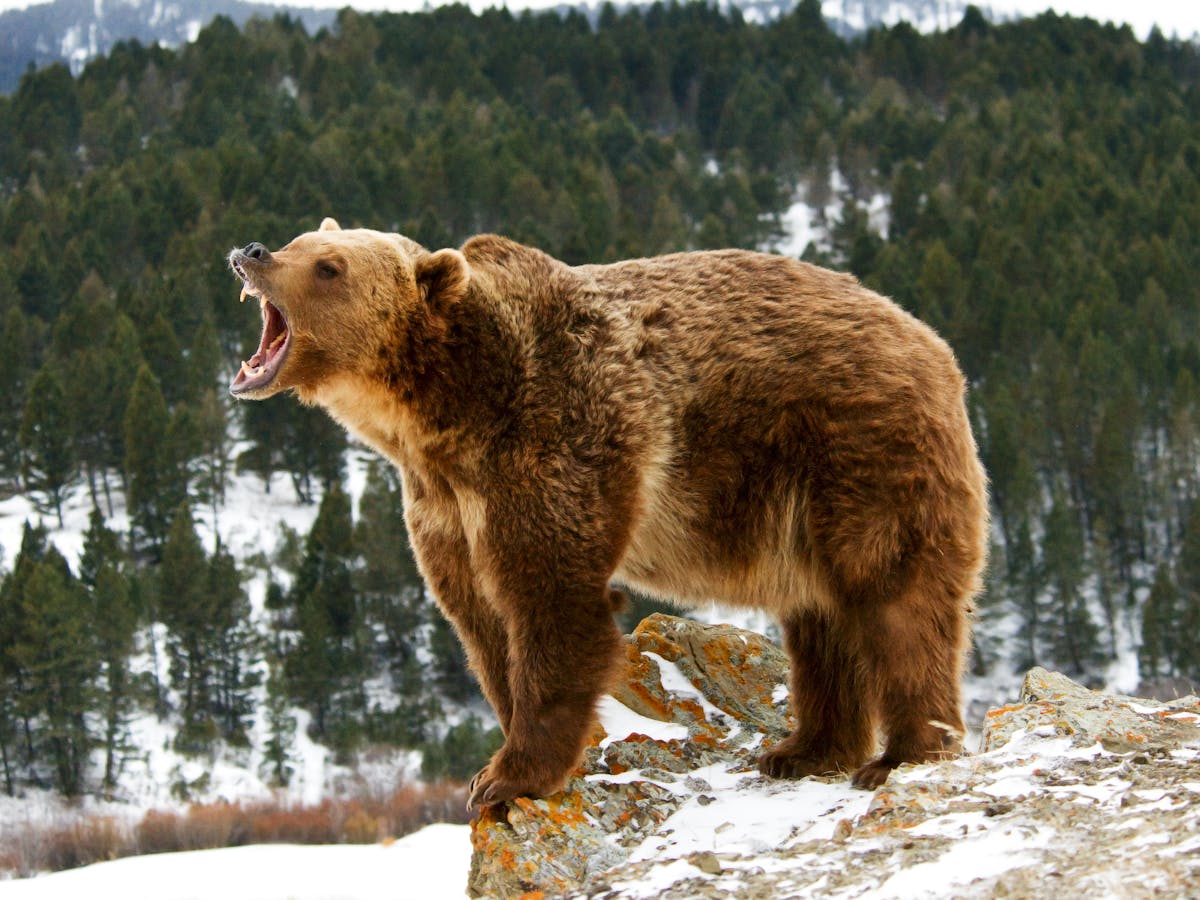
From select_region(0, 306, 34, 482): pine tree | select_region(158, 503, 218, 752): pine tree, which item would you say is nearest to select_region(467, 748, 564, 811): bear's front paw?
select_region(158, 503, 218, 752): pine tree

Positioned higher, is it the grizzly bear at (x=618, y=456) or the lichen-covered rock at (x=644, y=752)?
the grizzly bear at (x=618, y=456)

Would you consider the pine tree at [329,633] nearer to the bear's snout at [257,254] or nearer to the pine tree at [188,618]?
the pine tree at [188,618]

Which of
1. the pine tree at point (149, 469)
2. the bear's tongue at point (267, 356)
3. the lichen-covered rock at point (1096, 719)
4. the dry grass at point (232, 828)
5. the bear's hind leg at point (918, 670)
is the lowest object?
the dry grass at point (232, 828)

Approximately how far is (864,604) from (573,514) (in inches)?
54.4

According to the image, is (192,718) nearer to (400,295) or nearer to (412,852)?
(412,852)

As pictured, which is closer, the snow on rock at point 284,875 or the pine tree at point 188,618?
the snow on rock at point 284,875

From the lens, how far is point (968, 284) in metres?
103

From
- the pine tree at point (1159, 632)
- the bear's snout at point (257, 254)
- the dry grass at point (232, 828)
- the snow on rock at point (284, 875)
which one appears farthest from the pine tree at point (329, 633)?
the bear's snout at point (257, 254)

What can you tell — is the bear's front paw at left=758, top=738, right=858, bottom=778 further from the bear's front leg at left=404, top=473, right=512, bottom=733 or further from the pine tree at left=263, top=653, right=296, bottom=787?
the pine tree at left=263, top=653, right=296, bottom=787

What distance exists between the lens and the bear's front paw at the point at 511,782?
6.20 metres

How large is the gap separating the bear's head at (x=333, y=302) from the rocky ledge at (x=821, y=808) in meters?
2.19

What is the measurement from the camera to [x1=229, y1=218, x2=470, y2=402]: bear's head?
603 centimetres

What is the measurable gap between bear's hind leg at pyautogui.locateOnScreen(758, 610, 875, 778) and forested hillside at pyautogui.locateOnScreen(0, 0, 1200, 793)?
60388 millimetres

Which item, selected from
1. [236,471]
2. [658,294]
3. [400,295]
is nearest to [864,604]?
[658,294]
